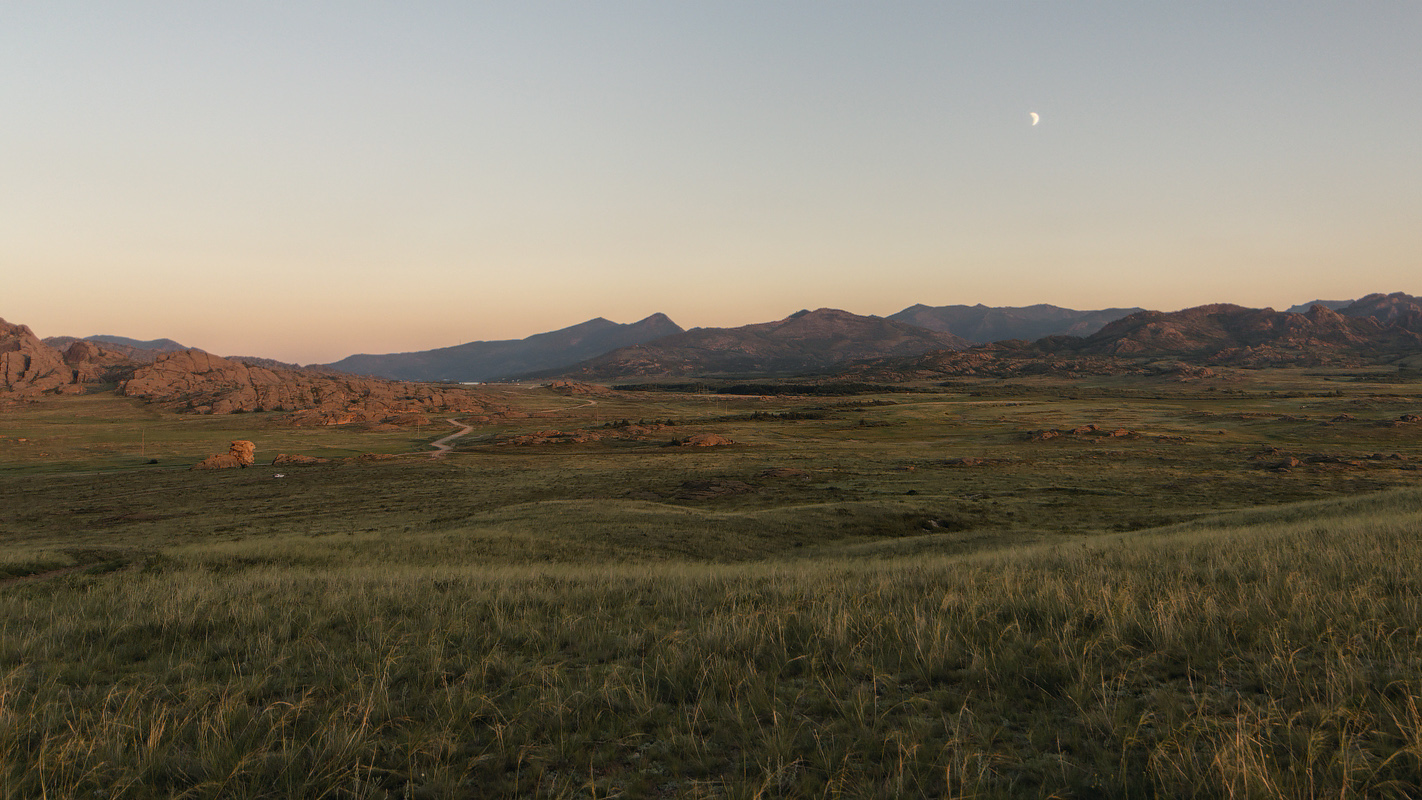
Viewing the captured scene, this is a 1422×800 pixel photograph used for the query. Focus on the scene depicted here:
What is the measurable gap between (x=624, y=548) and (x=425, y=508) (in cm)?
2317

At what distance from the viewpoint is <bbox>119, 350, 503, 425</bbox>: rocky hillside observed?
472 ft

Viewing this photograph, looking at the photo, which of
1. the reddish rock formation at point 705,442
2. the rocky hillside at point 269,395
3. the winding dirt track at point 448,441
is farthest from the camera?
the rocky hillside at point 269,395

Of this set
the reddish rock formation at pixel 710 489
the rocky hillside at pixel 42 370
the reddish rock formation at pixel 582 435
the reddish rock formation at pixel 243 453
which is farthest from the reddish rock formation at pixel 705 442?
the rocky hillside at pixel 42 370

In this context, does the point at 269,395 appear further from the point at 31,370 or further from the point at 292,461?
the point at 292,461

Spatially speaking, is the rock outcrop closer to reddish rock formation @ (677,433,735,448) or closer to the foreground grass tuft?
reddish rock formation @ (677,433,735,448)

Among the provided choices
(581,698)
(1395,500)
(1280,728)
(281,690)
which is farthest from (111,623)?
(1395,500)

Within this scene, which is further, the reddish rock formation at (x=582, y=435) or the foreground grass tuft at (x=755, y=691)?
the reddish rock formation at (x=582, y=435)

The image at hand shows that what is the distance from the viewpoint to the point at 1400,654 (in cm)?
603

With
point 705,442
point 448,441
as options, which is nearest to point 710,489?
point 705,442

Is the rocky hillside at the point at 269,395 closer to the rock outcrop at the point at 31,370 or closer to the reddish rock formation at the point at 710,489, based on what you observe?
the rock outcrop at the point at 31,370

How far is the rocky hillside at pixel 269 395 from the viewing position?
144 m

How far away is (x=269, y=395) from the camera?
159 metres

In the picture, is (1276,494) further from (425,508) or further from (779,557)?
(425,508)

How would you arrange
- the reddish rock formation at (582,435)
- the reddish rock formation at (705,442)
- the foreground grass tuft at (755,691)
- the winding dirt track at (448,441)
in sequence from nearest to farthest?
1. the foreground grass tuft at (755,691)
2. the winding dirt track at (448,441)
3. the reddish rock formation at (705,442)
4. the reddish rock formation at (582,435)
